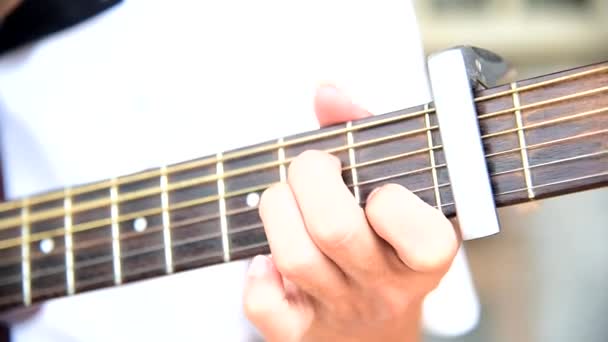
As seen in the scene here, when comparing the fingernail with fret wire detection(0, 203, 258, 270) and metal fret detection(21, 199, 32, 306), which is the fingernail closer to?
fret wire detection(0, 203, 258, 270)

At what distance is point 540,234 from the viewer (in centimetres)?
129

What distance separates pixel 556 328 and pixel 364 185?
36.3 inches

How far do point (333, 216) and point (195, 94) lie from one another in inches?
11.1

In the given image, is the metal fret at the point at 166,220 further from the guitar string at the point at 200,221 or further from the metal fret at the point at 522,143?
the metal fret at the point at 522,143

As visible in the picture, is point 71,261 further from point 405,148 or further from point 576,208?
point 576,208

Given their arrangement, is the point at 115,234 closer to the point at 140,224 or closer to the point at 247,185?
the point at 140,224

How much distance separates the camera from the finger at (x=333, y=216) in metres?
0.44

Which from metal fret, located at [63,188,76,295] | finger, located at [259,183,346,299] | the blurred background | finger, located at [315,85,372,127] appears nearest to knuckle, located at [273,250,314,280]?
finger, located at [259,183,346,299]

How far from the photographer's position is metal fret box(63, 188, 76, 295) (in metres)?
0.58

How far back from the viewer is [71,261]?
22.9 inches

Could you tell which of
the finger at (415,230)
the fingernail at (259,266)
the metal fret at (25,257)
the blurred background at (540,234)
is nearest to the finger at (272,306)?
the fingernail at (259,266)

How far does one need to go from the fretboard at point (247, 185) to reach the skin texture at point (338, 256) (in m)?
0.03

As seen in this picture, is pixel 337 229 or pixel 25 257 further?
pixel 25 257

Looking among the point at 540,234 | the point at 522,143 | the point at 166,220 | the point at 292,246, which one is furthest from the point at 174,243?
the point at 540,234
